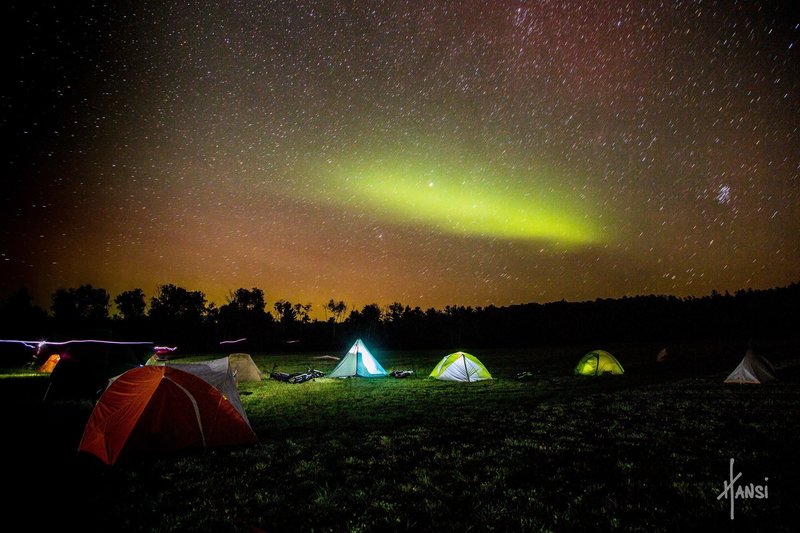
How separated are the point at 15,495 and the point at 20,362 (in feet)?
153

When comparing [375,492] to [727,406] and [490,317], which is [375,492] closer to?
[727,406]

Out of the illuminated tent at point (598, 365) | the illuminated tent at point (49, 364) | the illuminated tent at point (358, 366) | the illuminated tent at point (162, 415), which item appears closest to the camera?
the illuminated tent at point (162, 415)

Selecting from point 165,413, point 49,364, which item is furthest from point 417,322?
point 165,413

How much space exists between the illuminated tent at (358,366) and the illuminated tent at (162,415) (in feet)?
51.6

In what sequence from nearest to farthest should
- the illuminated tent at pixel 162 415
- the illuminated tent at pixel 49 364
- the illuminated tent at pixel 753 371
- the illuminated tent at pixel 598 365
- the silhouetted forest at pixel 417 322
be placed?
the illuminated tent at pixel 162 415, the illuminated tent at pixel 753 371, the illuminated tent at pixel 598 365, the illuminated tent at pixel 49 364, the silhouetted forest at pixel 417 322

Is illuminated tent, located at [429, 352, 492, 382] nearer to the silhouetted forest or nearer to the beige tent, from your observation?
the beige tent

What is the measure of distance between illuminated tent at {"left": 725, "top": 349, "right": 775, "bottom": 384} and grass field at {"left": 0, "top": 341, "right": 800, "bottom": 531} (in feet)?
18.9

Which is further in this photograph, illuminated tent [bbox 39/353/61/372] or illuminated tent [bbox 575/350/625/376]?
illuminated tent [bbox 39/353/61/372]

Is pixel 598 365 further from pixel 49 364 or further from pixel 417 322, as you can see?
pixel 417 322

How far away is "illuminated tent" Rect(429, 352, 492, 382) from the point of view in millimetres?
21969

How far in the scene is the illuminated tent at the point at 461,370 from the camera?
72.1 ft

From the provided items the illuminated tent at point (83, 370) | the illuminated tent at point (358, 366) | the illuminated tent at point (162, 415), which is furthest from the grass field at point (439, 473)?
the illuminated tent at point (358, 366)

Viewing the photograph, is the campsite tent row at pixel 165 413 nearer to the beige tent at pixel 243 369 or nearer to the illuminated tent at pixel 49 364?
the beige tent at pixel 243 369

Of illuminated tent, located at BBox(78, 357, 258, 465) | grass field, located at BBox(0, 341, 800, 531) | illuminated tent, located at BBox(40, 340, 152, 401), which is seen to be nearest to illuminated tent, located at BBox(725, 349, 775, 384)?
grass field, located at BBox(0, 341, 800, 531)
